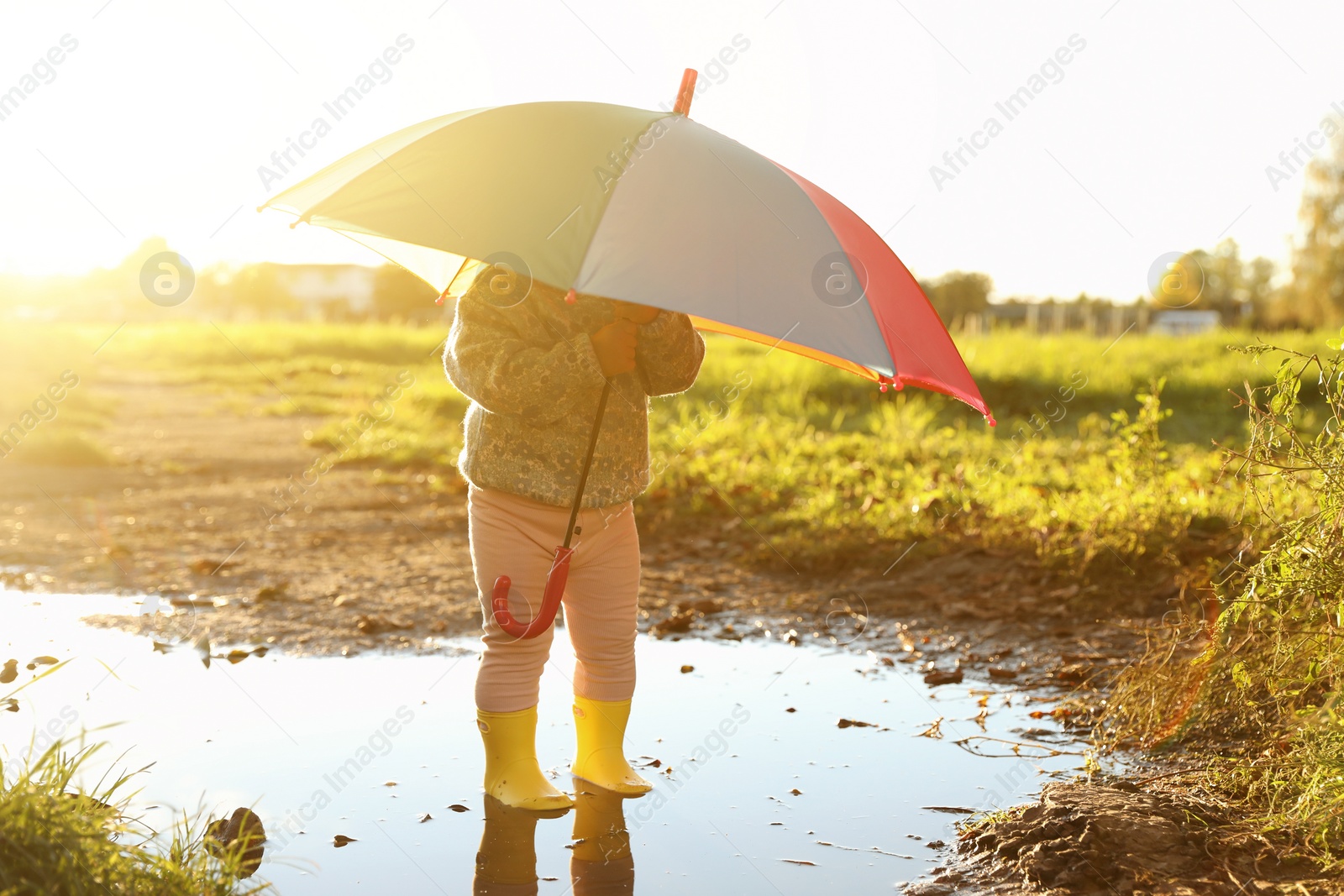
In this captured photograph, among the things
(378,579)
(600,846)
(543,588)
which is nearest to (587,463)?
(543,588)

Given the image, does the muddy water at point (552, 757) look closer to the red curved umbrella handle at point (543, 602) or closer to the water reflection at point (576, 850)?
the water reflection at point (576, 850)

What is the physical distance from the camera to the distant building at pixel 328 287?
53.8 m

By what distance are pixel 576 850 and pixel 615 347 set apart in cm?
134

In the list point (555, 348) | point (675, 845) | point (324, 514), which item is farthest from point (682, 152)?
point (324, 514)

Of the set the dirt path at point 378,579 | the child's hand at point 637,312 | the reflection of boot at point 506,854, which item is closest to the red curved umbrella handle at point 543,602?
the reflection of boot at point 506,854

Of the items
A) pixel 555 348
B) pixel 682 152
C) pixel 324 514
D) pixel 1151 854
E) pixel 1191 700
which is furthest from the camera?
pixel 324 514

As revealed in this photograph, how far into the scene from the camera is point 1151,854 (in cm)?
263

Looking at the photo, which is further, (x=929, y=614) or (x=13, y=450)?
(x=13, y=450)

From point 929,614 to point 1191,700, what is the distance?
1828mm

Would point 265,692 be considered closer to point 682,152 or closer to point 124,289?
point 682,152

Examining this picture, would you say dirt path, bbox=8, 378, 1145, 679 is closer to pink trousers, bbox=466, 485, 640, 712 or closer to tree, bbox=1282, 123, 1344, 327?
pink trousers, bbox=466, 485, 640, 712

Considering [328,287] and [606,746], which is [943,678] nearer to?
[606,746]

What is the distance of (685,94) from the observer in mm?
3018

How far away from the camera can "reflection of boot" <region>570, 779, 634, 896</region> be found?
2.70 meters
